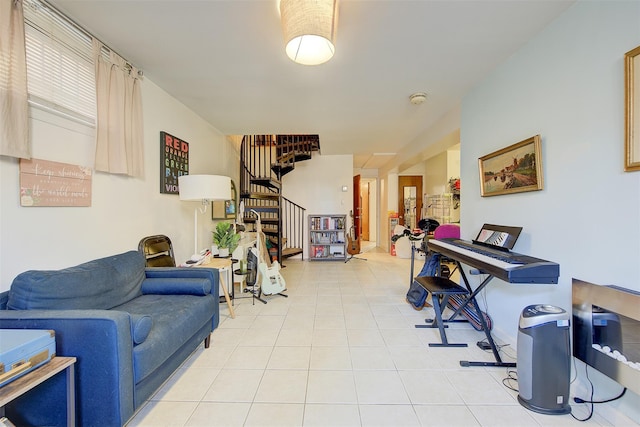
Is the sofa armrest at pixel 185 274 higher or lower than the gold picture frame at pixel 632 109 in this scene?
lower

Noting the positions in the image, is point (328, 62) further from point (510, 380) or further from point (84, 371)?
point (510, 380)

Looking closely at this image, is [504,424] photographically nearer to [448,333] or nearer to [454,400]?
[454,400]

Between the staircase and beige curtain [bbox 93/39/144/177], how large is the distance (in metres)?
2.62

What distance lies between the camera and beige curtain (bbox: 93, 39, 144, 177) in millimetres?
2045

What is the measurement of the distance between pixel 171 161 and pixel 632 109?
3672 millimetres

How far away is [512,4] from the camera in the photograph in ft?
5.53

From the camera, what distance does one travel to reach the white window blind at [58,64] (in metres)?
1.64

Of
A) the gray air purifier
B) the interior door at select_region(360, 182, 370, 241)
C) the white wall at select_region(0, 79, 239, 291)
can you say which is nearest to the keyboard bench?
the gray air purifier

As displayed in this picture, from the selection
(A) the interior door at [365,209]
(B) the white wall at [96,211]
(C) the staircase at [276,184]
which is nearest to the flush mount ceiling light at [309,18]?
(B) the white wall at [96,211]

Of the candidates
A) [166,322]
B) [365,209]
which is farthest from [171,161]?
[365,209]

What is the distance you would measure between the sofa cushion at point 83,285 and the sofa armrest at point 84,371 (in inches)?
6.7

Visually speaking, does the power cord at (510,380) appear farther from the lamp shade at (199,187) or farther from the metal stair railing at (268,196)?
the metal stair railing at (268,196)

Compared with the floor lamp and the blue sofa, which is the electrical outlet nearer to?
the blue sofa

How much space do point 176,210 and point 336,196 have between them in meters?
3.96
